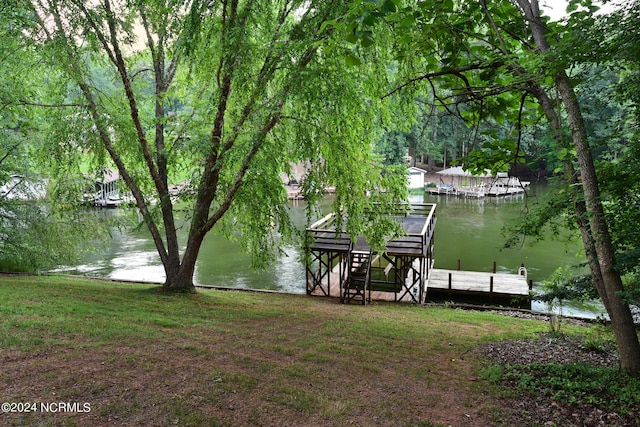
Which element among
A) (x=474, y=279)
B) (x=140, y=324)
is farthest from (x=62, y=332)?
(x=474, y=279)

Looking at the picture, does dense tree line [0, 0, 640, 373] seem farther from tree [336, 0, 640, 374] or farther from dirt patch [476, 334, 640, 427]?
dirt patch [476, 334, 640, 427]

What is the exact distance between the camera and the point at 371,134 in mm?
9367

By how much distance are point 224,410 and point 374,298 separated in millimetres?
11148

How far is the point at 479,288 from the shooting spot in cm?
1558

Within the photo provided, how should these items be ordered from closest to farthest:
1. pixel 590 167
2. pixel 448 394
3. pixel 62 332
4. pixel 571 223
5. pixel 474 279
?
pixel 590 167 < pixel 448 394 < pixel 571 223 < pixel 62 332 < pixel 474 279

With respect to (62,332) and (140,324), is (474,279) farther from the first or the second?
(62,332)

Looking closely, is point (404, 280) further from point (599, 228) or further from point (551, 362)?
point (599, 228)

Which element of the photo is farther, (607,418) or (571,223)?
(571,223)

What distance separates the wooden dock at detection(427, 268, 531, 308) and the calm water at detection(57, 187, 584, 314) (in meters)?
1.35

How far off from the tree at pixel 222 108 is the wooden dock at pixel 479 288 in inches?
284

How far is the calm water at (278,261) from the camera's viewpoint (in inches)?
710

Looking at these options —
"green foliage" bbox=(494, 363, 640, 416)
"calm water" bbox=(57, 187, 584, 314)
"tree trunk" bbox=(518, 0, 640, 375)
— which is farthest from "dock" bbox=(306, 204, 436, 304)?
"tree trunk" bbox=(518, 0, 640, 375)

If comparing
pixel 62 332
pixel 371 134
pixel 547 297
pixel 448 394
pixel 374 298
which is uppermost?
pixel 371 134

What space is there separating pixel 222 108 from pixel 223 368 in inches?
225
